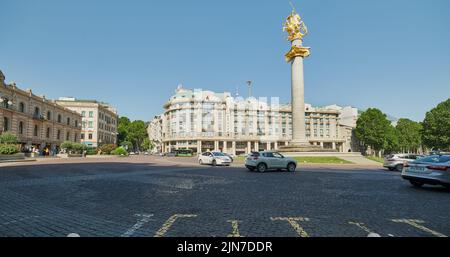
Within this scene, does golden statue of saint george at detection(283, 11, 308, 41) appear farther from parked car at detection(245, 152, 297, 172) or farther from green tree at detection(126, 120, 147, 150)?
green tree at detection(126, 120, 147, 150)

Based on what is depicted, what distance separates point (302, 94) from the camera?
120 ft

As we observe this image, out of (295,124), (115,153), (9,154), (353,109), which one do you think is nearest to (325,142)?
(353,109)

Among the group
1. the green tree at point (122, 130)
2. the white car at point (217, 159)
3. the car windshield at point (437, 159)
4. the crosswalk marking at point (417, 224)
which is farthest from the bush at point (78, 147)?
the green tree at point (122, 130)

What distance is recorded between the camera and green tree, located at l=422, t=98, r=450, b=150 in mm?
63053

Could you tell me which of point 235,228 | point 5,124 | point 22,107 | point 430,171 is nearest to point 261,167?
point 430,171

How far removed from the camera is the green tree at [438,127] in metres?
63.1

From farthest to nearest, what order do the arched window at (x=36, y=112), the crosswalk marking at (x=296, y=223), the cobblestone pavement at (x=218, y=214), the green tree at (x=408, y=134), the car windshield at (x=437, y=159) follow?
the green tree at (x=408, y=134) → the arched window at (x=36, y=112) → the car windshield at (x=437, y=159) → the cobblestone pavement at (x=218, y=214) → the crosswalk marking at (x=296, y=223)

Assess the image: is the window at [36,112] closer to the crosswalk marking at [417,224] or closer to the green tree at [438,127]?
the crosswalk marking at [417,224]

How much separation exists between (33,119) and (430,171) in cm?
6179

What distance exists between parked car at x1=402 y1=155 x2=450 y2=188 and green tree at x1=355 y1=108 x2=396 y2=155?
239ft

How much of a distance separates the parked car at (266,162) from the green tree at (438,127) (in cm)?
6551
